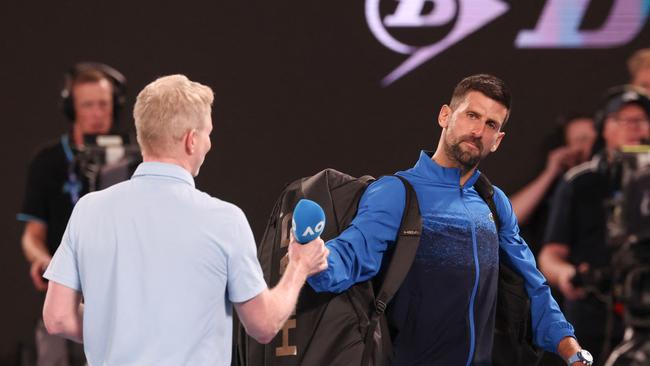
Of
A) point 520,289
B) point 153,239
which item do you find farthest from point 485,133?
point 153,239

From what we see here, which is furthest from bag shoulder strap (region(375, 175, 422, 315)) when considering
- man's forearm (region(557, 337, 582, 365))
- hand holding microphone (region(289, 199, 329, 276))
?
man's forearm (region(557, 337, 582, 365))

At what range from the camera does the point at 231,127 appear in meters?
5.90

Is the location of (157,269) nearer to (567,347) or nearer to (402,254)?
(402,254)

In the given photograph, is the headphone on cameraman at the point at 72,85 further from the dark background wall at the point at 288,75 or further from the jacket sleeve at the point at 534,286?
the jacket sleeve at the point at 534,286

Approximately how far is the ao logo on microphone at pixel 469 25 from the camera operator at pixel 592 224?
46cm

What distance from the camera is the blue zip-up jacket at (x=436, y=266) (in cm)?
303

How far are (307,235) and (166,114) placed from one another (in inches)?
Result: 19.7

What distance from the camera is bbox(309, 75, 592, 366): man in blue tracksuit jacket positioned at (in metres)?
3.06

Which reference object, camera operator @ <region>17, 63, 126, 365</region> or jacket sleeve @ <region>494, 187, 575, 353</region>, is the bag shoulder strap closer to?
jacket sleeve @ <region>494, 187, 575, 353</region>

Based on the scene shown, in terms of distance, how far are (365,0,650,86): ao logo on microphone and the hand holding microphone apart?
3.28 meters

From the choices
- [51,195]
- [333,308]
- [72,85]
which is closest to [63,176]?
Answer: [51,195]

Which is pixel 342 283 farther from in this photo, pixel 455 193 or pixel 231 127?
pixel 231 127

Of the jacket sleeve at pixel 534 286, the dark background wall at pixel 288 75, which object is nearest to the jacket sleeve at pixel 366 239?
the jacket sleeve at pixel 534 286

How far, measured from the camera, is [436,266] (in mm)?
3098
